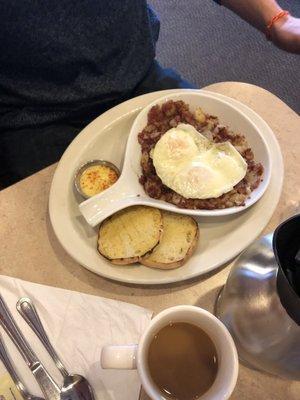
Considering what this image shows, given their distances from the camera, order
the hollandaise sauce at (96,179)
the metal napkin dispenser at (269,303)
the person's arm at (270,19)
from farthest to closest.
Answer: the person's arm at (270,19), the hollandaise sauce at (96,179), the metal napkin dispenser at (269,303)

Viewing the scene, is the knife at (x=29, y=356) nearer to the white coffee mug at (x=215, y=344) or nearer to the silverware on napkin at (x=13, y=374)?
the silverware on napkin at (x=13, y=374)

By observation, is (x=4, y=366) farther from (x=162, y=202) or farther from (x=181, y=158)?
(x=181, y=158)

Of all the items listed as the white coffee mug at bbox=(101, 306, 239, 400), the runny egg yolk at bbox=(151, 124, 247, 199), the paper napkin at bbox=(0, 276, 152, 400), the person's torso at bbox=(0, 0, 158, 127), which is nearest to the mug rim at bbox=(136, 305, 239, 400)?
the white coffee mug at bbox=(101, 306, 239, 400)

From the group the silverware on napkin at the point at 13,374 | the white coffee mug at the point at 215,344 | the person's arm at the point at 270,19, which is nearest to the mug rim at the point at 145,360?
the white coffee mug at the point at 215,344

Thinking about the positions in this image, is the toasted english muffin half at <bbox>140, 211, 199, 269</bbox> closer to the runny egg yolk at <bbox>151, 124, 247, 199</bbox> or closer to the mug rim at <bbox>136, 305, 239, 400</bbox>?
the runny egg yolk at <bbox>151, 124, 247, 199</bbox>

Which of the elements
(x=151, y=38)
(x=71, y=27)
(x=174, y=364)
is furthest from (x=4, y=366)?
(x=151, y=38)

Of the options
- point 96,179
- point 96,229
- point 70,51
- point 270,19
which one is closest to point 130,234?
point 96,229
